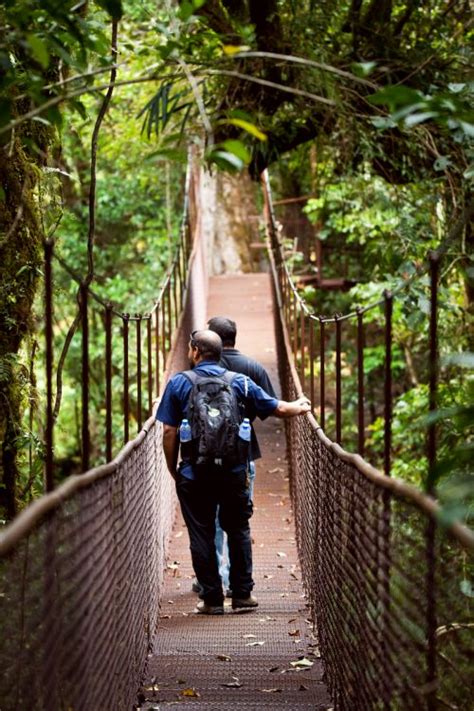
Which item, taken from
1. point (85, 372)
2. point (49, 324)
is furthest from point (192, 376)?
point (49, 324)

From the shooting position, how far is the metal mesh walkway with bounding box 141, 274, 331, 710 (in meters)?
3.13

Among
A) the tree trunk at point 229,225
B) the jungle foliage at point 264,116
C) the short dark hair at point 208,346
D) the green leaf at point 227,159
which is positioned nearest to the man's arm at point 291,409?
the short dark hair at point 208,346

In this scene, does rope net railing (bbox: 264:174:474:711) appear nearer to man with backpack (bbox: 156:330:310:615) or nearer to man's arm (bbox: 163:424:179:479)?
man with backpack (bbox: 156:330:310:615)

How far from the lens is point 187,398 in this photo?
3.93m

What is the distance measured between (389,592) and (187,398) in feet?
6.70

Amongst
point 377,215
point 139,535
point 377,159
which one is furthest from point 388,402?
point 377,215

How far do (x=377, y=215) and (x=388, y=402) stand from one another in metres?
7.44

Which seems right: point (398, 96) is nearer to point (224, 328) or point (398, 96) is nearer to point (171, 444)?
point (171, 444)

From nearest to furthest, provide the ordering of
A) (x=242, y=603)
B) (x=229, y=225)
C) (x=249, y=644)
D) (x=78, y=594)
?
1. (x=78, y=594)
2. (x=249, y=644)
3. (x=242, y=603)
4. (x=229, y=225)

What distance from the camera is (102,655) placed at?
7.04 feet

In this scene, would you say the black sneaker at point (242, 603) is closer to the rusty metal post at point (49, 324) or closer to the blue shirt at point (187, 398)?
the blue shirt at point (187, 398)

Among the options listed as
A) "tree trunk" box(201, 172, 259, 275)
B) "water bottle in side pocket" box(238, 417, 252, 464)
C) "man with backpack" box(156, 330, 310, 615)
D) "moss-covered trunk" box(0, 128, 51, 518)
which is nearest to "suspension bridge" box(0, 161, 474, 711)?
"man with backpack" box(156, 330, 310, 615)

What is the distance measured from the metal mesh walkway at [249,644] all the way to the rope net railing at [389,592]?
0.20 meters

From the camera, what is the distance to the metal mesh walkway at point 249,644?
313 centimetres
